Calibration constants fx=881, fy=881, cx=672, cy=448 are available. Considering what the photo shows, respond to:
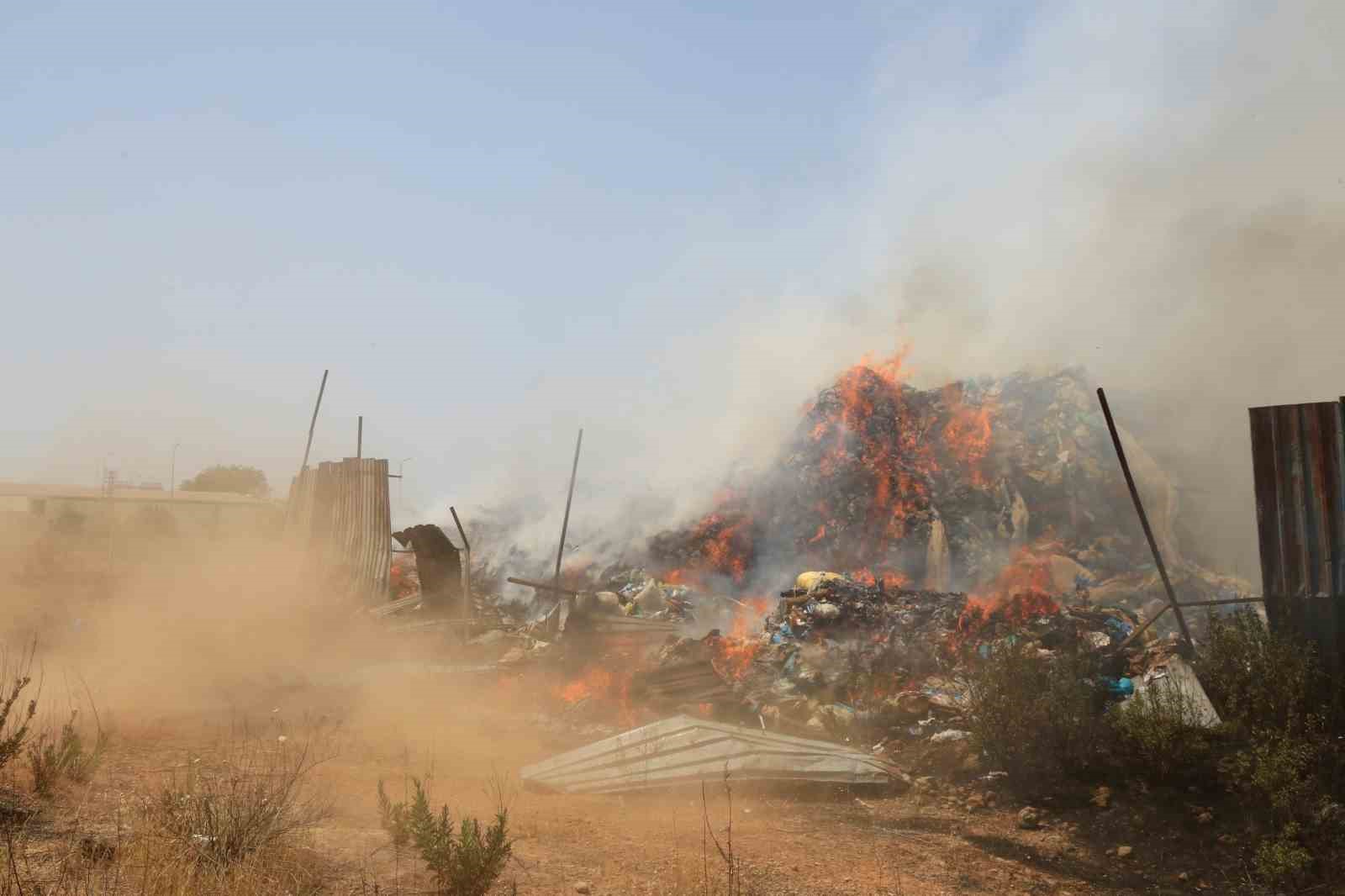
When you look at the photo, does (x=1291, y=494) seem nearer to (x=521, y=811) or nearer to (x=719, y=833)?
(x=719, y=833)

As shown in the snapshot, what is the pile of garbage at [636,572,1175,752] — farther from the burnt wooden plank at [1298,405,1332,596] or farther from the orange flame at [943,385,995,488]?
the orange flame at [943,385,995,488]

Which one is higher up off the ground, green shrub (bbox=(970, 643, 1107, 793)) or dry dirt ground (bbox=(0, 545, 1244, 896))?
green shrub (bbox=(970, 643, 1107, 793))

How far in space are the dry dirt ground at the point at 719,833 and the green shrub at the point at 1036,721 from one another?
1.00ft

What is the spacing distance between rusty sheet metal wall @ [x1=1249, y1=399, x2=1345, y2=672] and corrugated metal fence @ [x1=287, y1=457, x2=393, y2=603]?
43.6ft

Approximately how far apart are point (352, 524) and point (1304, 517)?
14875mm

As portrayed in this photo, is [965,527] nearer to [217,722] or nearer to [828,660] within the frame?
[828,660]

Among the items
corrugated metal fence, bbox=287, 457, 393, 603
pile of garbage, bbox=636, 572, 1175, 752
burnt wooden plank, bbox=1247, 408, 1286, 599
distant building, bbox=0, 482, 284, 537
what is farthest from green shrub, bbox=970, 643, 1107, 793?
distant building, bbox=0, 482, 284, 537

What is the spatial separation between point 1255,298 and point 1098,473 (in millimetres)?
7644

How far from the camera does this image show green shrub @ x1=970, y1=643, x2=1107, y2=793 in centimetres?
711

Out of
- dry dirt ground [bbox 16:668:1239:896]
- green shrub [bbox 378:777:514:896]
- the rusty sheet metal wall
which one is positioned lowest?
dry dirt ground [bbox 16:668:1239:896]

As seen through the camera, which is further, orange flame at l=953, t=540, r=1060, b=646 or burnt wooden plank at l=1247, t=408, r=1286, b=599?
orange flame at l=953, t=540, r=1060, b=646

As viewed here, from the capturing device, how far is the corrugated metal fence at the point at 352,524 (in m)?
16.2

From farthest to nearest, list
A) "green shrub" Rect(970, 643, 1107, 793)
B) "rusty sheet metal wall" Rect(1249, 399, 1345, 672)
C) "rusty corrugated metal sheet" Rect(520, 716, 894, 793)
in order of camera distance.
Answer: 1. "rusty corrugated metal sheet" Rect(520, 716, 894, 793)
2. "rusty sheet metal wall" Rect(1249, 399, 1345, 672)
3. "green shrub" Rect(970, 643, 1107, 793)

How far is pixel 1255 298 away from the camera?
20203mm
